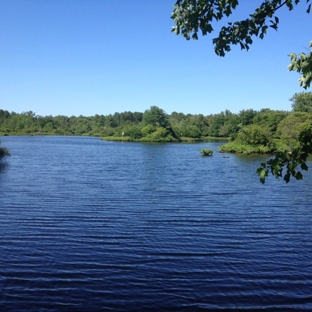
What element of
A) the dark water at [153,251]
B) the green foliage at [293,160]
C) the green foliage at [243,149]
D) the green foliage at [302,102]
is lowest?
the dark water at [153,251]

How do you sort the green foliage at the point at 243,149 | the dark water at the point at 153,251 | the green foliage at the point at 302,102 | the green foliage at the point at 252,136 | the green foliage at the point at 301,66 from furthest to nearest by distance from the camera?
1. the green foliage at the point at 302,102
2. the green foliage at the point at 252,136
3. the green foliage at the point at 243,149
4. the dark water at the point at 153,251
5. the green foliage at the point at 301,66

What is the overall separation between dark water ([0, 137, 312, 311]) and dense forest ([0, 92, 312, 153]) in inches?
137

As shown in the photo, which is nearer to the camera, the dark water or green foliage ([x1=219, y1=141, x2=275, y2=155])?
the dark water

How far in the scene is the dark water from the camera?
801 centimetres

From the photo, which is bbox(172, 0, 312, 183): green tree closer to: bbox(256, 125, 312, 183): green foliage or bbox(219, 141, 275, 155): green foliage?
bbox(256, 125, 312, 183): green foliage

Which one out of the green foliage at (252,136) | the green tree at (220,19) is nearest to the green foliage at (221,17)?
the green tree at (220,19)

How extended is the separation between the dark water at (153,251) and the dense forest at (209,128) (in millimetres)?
3471

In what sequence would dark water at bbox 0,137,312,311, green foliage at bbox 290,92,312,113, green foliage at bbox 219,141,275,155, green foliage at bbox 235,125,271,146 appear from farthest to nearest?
green foliage at bbox 290,92,312,113, green foliage at bbox 235,125,271,146, green foliage at bbox 219,141,275,155, dark water at bbox 0,137,312,311

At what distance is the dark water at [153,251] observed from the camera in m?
8.01

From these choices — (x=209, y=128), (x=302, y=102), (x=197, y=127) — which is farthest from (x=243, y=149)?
(x=209, y=128)

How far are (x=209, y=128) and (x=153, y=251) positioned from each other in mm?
150979

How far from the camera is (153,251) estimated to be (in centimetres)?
1096

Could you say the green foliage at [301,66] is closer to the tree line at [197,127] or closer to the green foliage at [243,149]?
the tree line at [197,127]

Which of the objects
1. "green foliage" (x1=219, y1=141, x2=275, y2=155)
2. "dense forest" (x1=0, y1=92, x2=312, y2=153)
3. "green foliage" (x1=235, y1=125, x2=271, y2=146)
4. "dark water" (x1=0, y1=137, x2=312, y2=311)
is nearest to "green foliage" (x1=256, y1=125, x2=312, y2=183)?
"dense forest" (x1=0, y1=92, x2=312, y2=153)
